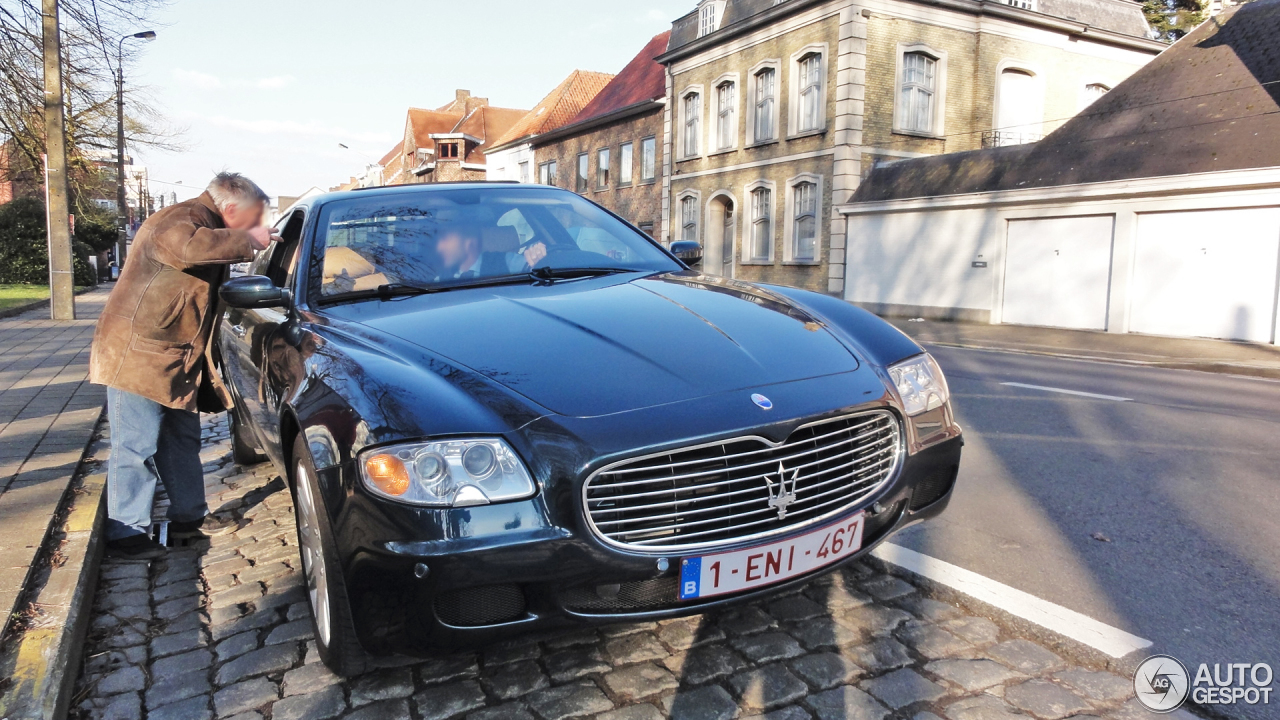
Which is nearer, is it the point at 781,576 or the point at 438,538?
the point at 438,538

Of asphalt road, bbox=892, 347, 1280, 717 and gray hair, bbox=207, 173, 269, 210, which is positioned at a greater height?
gray hair, bbox=207, 173, 269, 210

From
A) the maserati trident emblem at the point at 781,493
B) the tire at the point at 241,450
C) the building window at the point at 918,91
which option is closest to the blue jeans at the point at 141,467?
the tire at the point at 241,450

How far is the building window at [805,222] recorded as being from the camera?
25.4 meters

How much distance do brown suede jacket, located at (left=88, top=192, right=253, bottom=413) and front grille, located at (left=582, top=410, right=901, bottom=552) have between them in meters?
2.48

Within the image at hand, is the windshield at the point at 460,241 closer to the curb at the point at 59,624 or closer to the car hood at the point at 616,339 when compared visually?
the car hood at the point at 616,339

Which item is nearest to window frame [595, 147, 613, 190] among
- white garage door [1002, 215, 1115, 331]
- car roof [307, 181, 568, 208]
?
white garage door [1002, 215, 1115, 331]

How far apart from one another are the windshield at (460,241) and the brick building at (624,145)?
28.8 meters

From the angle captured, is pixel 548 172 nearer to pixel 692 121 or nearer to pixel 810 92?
pixel 692 121

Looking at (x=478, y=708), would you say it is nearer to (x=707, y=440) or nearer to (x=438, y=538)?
(x=438, y=538)

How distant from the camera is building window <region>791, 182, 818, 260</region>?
25.4 meters

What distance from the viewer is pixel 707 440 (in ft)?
7.86

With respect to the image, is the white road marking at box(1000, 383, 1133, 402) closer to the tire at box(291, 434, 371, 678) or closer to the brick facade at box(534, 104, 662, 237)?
the tire at box(291, 434, 371, 678)

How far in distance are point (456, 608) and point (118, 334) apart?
2642 mm

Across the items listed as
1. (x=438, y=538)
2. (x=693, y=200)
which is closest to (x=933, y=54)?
(x=693, y=200)
